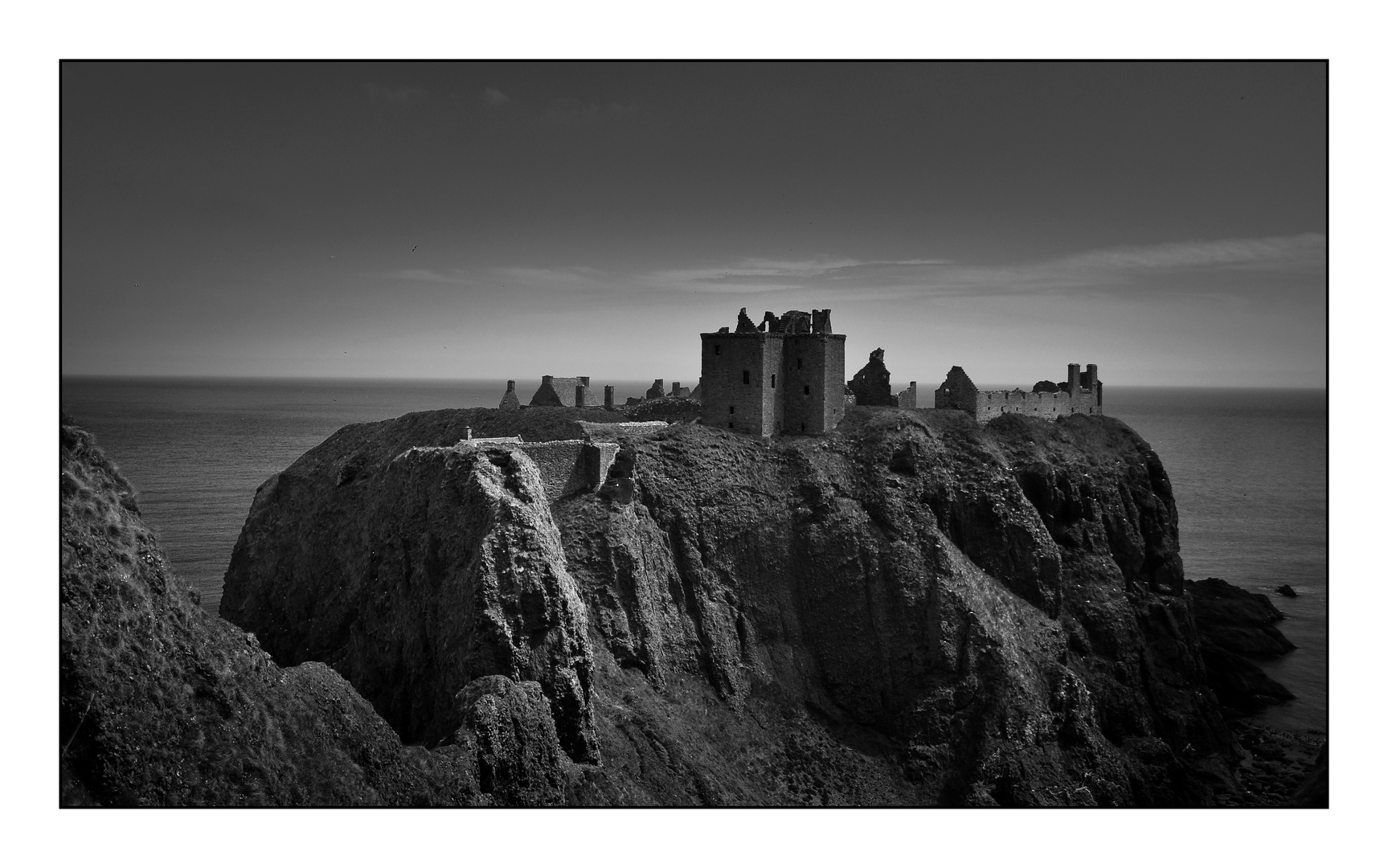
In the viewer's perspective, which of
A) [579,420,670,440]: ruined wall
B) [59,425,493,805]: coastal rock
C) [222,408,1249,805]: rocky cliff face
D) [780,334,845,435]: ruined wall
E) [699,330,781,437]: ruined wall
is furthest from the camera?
[780,334,845,435]: ruined wall

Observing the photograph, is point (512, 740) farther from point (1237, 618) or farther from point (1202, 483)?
point (1202, 483)

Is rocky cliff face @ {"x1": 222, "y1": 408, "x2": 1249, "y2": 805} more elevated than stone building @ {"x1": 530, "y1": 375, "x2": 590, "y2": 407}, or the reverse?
stone building @ {"x1": 530, "y1": 375, "x2": 590, "y2": 407}

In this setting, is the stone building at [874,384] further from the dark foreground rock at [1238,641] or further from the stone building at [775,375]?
the dark foreground rock at [1238,641]

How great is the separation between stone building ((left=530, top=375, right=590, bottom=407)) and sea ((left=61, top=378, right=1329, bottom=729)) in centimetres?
2006

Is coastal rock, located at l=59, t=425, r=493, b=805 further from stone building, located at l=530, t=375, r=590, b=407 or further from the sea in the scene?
stone building, located at l=530, t=375, r=590, b=407

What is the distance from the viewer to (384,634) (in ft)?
150

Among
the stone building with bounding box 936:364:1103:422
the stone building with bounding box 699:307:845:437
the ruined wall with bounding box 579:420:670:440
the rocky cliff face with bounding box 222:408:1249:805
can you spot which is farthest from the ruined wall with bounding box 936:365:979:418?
the ruined wall with bounding box 579:420:670:440

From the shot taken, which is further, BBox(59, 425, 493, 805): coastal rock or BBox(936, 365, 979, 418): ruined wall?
BBox(936, 365, 979, 418): ruined wall

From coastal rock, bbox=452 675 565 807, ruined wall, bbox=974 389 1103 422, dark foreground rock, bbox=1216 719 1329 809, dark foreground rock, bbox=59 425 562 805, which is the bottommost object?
dark foreground rock, bbox=1216 719 1329 809

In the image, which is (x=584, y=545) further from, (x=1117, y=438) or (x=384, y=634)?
(x=1117, y=438)

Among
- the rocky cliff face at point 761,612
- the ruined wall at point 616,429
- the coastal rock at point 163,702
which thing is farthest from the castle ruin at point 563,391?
the coastal rock at point 163,702

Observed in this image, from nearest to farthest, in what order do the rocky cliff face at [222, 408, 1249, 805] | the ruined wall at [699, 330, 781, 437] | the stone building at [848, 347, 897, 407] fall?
1. the rocky cliff face at [222, 408, 1249, 805]
2. the ruined wall at [699, 330, 781, 437]
3. the stone building at [848, 347, 897, 407]

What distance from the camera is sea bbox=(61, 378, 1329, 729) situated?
70812 millimetres
